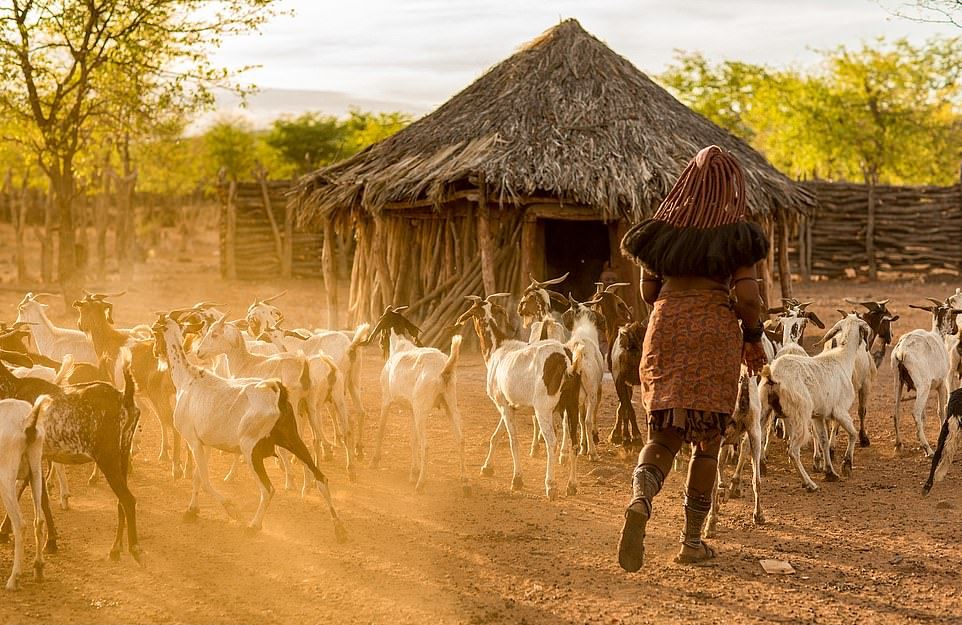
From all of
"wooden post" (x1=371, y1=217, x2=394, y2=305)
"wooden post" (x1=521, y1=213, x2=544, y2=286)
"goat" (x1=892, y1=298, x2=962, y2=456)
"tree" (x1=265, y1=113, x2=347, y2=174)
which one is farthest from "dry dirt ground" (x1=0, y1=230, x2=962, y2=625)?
"tree" (x1=265, y1=113, x2=347, y2=174)

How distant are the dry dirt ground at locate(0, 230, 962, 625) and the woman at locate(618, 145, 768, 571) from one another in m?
0.56

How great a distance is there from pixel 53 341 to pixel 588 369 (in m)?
5.01

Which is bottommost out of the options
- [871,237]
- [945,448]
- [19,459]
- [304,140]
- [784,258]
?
[945,448]

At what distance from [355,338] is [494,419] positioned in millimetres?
2426

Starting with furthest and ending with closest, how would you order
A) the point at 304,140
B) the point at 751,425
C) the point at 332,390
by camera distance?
the point at 304,140
the point at 332,390
the point at 751,425

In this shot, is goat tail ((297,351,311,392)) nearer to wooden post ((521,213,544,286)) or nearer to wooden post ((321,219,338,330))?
wooden post ((521,213,544,286))

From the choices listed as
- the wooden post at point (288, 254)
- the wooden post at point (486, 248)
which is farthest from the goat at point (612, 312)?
the wooden post at point (288, 254)

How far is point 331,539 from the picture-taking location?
257 inches

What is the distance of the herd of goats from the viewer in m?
6.18

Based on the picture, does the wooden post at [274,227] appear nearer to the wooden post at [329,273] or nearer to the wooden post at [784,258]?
the wooden post at [329,273]

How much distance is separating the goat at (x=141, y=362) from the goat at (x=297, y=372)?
49 cm

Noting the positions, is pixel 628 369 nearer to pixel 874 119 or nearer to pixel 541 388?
pixel 541 388

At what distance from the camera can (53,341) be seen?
382 inches

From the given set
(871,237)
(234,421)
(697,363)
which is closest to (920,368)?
(697,363)
